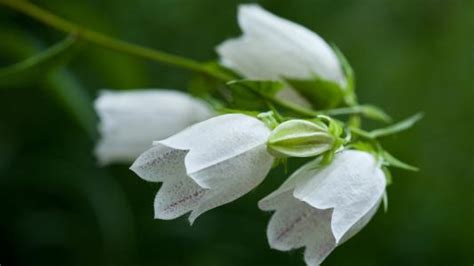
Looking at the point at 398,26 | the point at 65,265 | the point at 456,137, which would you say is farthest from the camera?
the point at 398,26

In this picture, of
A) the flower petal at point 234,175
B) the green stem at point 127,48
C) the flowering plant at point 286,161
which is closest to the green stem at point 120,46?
the green stem at point 127,48

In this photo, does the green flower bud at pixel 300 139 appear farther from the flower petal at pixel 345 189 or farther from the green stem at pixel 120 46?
the green stem at pixel 120 46

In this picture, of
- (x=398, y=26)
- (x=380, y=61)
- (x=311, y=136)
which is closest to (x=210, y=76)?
(x=311, y=136)

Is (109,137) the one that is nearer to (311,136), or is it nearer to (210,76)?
(210,76)

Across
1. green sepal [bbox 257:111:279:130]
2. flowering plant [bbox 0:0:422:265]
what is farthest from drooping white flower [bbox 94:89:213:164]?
green sepal [bbox 257:111:279:130]

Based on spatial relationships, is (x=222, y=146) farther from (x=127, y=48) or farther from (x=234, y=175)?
(x=127, y=48)

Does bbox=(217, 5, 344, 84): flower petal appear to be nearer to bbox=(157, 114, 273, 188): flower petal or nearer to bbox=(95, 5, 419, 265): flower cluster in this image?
bbox=(95, 5, 419, 265): flower cluster

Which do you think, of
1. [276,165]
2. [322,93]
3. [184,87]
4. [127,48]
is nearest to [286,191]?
[276,165]
